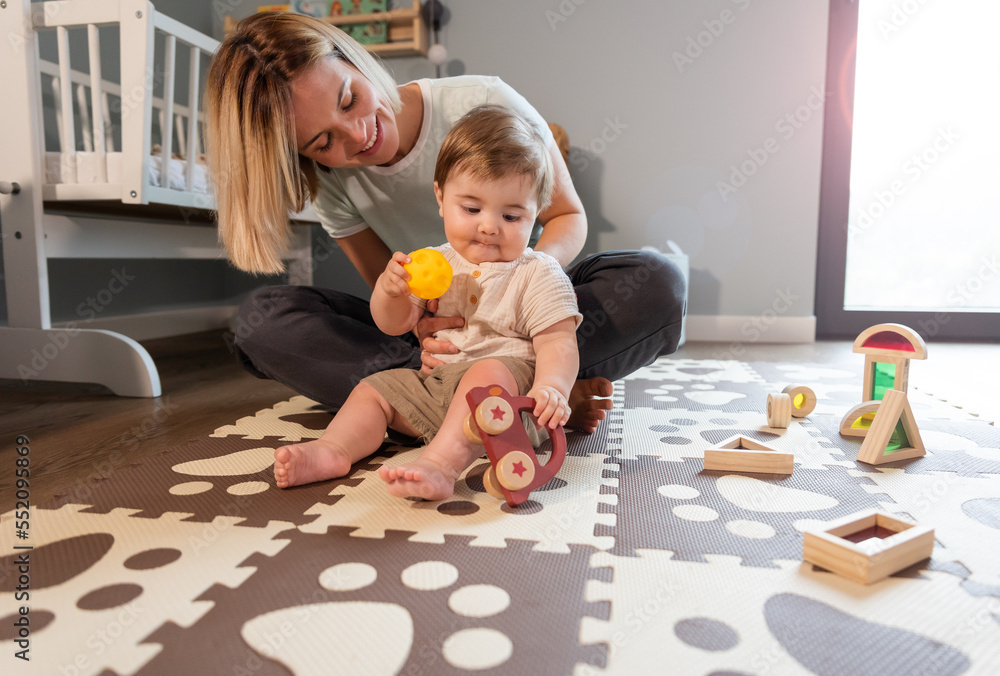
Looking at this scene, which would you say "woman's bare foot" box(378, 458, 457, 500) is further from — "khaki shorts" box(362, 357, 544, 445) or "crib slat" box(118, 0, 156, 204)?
"crib slat" box(118, 0, 156, 204)

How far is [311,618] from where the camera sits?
1.58 feet

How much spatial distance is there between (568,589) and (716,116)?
214 cm

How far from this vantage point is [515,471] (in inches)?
27.1

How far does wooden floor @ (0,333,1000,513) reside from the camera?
34.9 inches

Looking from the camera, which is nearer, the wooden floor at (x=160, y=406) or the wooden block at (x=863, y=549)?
the wooden block at (x=863, y=549)

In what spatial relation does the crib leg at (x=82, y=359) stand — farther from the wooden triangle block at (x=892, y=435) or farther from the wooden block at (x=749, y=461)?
the wooden triangle block at (x=892, y=435)

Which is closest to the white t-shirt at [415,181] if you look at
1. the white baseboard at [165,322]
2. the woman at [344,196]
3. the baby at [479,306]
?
the woman at [344,196]

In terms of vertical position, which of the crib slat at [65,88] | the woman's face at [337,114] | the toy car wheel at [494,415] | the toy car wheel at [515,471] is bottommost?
the toy car wheel at [515,471]

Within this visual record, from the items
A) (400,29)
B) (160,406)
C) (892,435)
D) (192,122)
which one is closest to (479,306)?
(892,435)

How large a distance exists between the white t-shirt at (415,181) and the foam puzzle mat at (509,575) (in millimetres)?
459

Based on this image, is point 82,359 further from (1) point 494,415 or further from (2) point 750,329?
(2) point 750,329

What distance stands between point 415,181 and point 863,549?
84 cm

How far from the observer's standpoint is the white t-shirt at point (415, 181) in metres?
1.09

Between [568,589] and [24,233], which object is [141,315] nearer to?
[24,233]
